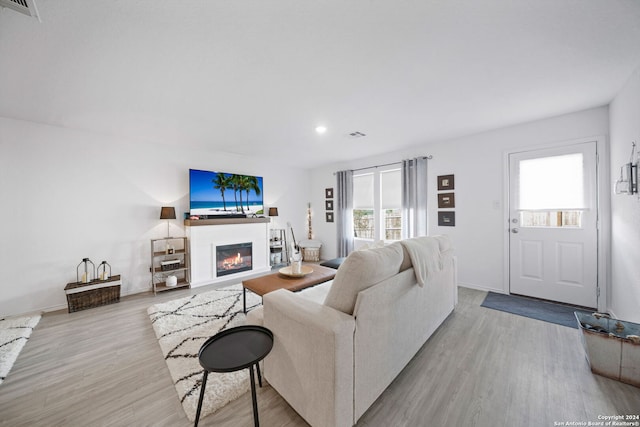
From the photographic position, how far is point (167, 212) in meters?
3.71

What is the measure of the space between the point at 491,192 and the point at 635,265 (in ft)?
5.51

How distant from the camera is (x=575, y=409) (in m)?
1.43

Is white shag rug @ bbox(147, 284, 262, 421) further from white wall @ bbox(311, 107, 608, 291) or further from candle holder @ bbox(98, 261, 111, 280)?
white wall @ bbox(311, 107, 608, 291)

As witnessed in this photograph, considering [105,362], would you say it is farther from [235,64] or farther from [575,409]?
[575,409]

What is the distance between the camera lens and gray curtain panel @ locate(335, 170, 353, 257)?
540 centimetres

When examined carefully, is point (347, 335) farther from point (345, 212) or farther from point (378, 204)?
point (345, 212)

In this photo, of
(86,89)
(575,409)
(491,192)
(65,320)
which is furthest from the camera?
(491,192)

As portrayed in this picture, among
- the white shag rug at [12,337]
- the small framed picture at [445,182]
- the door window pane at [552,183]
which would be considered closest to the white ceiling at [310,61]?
the door window pane at [552,183]

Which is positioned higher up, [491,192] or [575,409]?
[491,192]

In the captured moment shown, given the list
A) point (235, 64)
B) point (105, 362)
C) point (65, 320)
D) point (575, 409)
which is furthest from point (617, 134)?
point (65, 320)

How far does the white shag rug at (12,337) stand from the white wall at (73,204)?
335mm

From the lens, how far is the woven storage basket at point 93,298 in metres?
2.95

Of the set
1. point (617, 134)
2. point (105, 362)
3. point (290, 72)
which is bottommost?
point (105, 362)

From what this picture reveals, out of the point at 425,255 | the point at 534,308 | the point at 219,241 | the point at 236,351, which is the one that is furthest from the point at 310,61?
the point at 534,308
